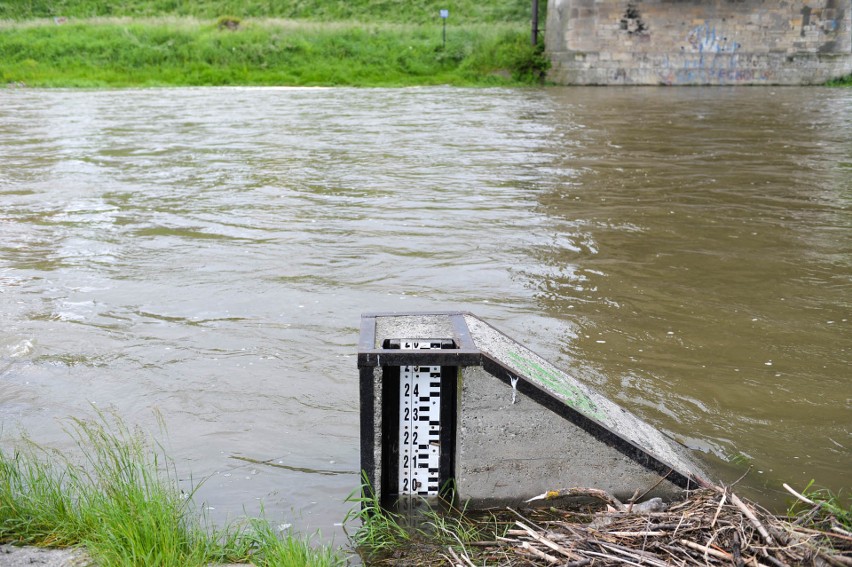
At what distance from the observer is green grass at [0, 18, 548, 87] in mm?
35844

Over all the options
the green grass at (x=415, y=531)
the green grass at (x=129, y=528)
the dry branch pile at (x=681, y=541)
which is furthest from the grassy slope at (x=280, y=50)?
the dry branch pile at (x=681, y=541)

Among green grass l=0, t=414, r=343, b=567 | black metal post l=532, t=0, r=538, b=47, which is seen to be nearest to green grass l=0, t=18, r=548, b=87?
black metal post l=532, t=0, r=538, b=47

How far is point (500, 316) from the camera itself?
7.23m

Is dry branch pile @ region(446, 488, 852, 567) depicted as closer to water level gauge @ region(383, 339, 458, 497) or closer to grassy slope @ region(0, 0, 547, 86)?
water level gauge @ region(383, 339, 458, 497)

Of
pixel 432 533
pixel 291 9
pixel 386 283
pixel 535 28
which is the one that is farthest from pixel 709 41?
pixel 432 533

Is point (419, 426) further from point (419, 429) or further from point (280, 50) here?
point (280, 50)

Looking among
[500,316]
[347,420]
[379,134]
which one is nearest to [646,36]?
[379,134]

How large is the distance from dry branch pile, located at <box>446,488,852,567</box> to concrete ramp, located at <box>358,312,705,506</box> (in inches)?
15.1

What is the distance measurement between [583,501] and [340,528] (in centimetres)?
114

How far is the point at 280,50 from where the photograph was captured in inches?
1521

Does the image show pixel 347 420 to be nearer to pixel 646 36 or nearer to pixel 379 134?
pixel 379 134

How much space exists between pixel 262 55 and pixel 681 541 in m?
37.6

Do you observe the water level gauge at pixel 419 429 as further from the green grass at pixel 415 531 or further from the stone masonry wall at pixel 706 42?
the stone masonry wall at pixel 706 42

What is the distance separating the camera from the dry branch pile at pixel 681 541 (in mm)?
3084
